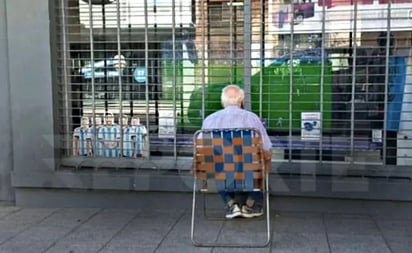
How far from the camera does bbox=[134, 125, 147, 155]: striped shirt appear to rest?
6.12 m

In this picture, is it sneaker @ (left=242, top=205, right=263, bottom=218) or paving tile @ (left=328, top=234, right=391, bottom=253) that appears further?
sneaker @ (left=242, top=205, right=263, bottom=218)

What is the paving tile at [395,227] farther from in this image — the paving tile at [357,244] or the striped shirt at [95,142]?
the striped shirt at [95,142]

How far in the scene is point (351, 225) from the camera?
5.30m

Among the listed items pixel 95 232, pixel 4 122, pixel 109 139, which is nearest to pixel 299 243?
pixel 95 232

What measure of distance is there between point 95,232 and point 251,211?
1.51m

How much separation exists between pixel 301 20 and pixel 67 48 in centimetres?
251

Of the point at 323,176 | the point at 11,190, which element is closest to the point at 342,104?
the point at 323,176

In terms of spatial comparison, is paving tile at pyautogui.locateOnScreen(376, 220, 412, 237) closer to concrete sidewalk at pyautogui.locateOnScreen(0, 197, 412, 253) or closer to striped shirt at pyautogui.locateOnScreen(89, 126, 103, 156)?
concrete sidewalk at pyautogui.locateOnScreen(0, 197, 412, 253)

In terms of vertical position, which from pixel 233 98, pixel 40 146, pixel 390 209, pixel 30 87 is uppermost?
pixel 30 87

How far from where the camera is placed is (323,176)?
Result: 18.7 feet

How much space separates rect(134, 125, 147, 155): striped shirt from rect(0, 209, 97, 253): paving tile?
78 centimetres

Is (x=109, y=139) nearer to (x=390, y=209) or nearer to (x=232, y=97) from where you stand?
(x=232, y=97)

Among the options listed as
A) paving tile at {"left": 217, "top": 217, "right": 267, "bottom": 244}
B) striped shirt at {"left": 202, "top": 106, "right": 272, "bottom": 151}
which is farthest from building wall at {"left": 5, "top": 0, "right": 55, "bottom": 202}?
paving tile at {"left": 217, "top": 217, "right": 267, "bottom": 244}

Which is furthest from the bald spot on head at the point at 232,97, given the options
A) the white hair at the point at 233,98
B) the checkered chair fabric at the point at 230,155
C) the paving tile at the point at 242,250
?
the paving tile at the point at 242,250
